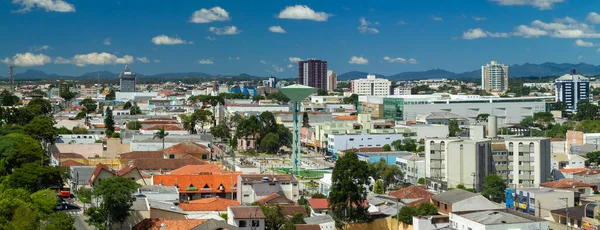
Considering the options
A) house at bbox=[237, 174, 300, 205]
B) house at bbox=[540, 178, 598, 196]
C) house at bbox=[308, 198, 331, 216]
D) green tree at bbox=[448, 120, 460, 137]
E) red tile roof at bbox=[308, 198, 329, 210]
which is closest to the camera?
house at bbox=[308, 198, 331, 216]

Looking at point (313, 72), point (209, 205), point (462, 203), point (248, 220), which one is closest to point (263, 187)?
point (209, 205)

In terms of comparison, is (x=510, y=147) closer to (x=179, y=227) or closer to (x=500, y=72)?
(x=179, y=227)

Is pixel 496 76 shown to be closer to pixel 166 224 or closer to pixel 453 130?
pixel 453 130

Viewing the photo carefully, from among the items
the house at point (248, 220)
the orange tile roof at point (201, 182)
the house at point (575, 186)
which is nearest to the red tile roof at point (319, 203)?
the orange tile roof at point (201, 182)

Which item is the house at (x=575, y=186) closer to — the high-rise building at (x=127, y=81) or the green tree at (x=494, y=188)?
the green tree at (x=494, y=188)

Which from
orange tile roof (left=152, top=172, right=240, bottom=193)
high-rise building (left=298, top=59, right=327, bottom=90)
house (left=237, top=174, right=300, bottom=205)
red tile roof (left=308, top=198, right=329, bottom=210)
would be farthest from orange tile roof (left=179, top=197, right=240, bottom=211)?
high-rise building (left=298, top=59, right=327, bottom=90)

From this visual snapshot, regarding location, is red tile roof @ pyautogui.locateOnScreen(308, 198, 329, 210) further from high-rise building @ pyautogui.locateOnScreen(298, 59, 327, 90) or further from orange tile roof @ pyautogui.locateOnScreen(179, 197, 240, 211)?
high-rise building @ pyautogui.locateOnScreen(298, 59, 327, 90)

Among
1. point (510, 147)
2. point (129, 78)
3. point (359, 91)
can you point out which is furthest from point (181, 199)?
point (129, 78)
